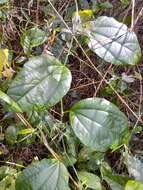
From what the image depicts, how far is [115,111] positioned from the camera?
121 centimetres

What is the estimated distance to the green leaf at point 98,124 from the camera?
1176 millimetres

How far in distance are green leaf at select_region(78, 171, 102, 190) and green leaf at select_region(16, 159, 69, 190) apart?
0.30 ft

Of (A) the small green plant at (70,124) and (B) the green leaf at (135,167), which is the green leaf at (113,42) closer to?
(A) the small green plant at (70,124)

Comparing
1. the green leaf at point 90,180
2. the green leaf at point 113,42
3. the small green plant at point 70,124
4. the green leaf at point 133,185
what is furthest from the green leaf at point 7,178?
the green leaf at point 113,42

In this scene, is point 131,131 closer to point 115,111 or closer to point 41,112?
point 115,111

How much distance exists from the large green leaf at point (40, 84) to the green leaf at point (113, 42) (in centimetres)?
15

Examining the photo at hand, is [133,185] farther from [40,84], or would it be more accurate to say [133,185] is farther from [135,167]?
[40,84]

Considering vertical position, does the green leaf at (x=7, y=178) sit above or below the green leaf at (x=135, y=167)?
above

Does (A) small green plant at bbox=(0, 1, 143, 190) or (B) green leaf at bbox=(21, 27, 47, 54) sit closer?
(A) small green plant at bbox=(0, 1, 143, 190)

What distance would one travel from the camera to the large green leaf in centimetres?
116

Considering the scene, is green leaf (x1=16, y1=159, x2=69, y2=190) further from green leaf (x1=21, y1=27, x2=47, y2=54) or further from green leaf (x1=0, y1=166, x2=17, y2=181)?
green leaf (x1=21, y1=27, x2=47, y2=54)

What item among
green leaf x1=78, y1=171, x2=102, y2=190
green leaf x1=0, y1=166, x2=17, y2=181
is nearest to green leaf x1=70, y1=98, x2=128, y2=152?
green leaf x1=78, y1=171, x2=102, y2=190

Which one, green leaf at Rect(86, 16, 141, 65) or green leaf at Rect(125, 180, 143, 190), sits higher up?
green leaf at Rect(86, 16, 141, 65)

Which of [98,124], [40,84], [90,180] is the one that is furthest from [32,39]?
[90,180]
